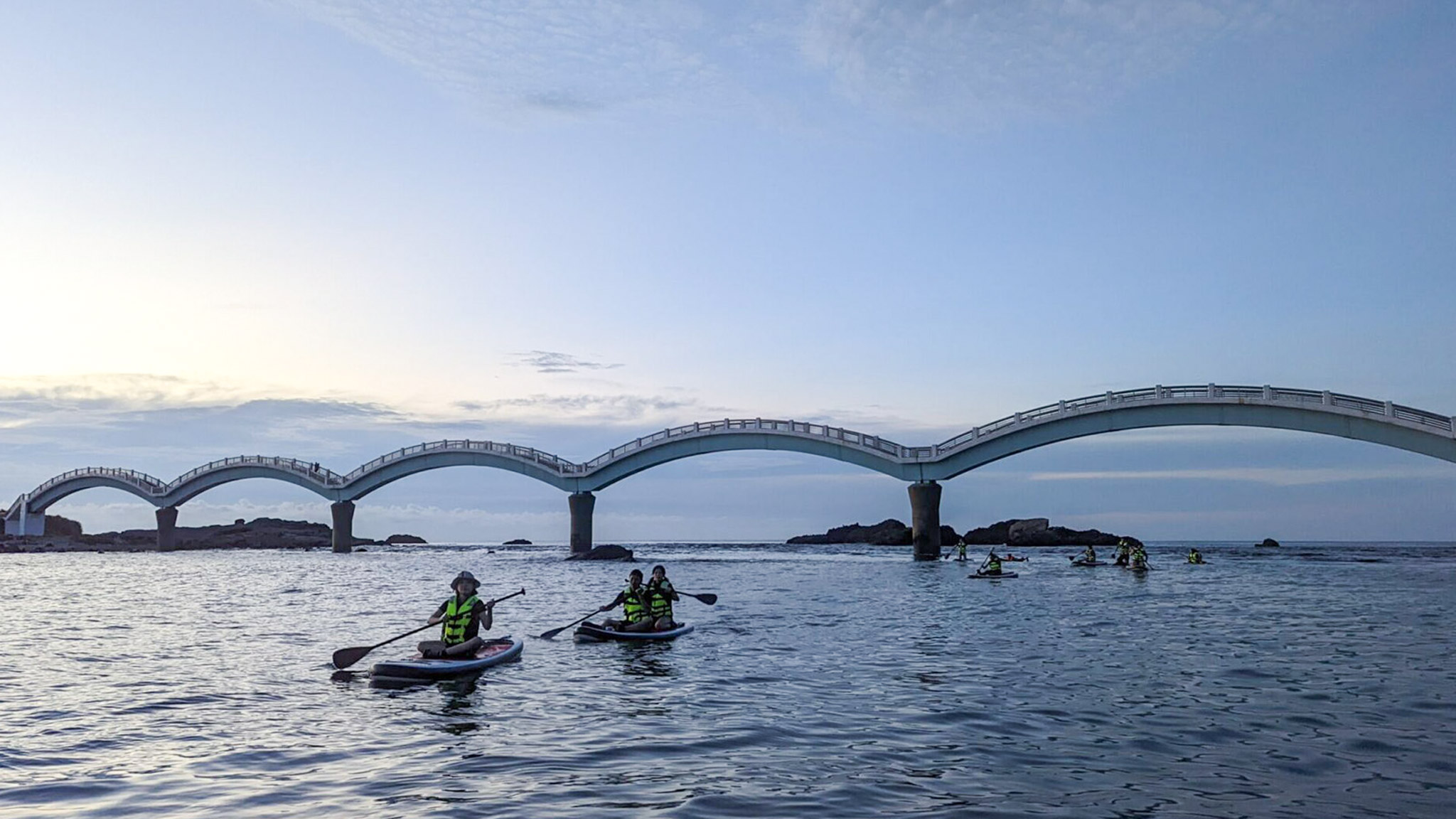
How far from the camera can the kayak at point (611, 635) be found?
22625mm

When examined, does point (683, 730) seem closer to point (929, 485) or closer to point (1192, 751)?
point (1192, 751)

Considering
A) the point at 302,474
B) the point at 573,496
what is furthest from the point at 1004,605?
the point at 302,474

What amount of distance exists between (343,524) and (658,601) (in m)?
85.1

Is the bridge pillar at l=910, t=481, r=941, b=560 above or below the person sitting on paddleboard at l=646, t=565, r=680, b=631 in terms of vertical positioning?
above

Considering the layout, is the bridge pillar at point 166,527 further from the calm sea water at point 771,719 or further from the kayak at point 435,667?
the kayak at point 435,667

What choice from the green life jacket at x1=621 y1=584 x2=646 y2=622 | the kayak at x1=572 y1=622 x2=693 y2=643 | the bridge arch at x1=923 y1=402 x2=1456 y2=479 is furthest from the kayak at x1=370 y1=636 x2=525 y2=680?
the bridge arch at x1=923 y1=402 x2=1456 y2=479

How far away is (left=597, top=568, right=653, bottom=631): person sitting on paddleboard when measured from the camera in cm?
2294

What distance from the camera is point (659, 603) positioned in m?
23.3

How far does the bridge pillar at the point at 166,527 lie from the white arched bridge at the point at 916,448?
17.1ft

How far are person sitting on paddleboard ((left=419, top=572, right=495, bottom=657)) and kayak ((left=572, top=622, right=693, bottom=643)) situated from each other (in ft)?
14.2

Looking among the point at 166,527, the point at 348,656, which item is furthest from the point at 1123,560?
the point at 166,527

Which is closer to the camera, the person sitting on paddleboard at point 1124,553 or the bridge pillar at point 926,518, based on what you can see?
the person sitting on paddleboard at point 1124,553

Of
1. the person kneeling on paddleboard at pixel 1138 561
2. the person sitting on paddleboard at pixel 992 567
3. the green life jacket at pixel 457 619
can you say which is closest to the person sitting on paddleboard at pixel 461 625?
the green life jacket at pixel 457 619

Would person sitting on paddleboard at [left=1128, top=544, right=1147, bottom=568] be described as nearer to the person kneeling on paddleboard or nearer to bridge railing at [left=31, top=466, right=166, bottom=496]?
the person kneeling on paddleboard
